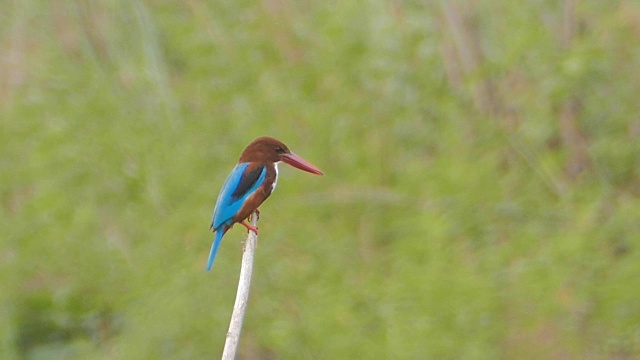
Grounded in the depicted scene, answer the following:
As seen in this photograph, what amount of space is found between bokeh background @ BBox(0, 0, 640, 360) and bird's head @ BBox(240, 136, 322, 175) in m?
2.04

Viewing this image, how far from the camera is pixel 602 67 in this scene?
21.4 feet

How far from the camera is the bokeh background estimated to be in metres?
5.94

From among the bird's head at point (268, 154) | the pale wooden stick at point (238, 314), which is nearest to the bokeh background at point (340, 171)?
the bird's head at point (268, 154)

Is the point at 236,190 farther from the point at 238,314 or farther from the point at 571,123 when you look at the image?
the point at 571,123

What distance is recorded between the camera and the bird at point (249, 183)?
3.82m

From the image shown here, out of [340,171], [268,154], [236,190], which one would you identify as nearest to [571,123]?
[340,171]

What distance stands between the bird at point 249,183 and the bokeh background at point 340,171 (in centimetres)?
207

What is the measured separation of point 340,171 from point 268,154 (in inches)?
106

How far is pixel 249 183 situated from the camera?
12.6ft

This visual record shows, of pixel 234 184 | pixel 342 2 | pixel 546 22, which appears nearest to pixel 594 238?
pixel 546 22

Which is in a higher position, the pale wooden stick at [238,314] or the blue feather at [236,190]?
the blue feather at [236,190]

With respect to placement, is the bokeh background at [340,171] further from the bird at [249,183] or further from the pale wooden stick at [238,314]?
the pale wooden stick at [238,314]

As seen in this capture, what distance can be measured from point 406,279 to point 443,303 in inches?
8.2

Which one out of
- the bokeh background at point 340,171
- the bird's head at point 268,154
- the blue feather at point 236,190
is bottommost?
the blue feather at point 236,190
